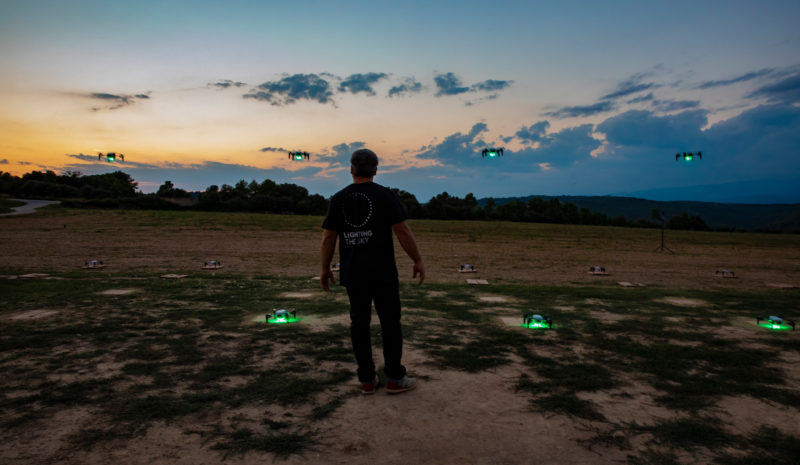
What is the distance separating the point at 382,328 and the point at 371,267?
614 millimetres

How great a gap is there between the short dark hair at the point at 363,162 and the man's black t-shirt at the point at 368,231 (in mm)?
174

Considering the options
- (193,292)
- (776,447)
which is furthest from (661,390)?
(193,292)

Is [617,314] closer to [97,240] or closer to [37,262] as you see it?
[37,262]

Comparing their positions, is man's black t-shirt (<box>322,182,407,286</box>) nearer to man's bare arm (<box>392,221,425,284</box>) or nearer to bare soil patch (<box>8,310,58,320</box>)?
man's bare arm (<box>392,221,425,284</box>)

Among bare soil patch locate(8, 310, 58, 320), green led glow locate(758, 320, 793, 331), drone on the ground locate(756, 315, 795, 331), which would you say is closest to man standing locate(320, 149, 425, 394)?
bare soil patch locate(8, 310, 58, 320)

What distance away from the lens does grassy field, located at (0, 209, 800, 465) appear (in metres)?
3.11

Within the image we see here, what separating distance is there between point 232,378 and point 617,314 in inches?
263

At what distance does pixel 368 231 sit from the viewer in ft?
13.5

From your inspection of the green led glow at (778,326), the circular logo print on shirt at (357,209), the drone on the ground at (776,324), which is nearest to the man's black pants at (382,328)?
the circular logo print on shirt at (357,209)

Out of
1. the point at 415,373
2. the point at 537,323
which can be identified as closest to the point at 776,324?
the point at 537,323

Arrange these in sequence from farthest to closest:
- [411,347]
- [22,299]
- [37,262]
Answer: [37,262]
[22,299]
[411,347]

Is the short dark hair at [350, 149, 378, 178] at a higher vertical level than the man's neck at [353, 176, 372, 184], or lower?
higher

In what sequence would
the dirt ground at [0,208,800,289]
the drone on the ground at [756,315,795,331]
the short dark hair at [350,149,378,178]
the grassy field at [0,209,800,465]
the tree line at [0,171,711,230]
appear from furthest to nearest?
1. the tree line at [0,171,711,230]
2. the dirt ground at [0,208,800,289]
3. the drone on the ground at [756,315,795,331]
4. the short dark hair at [350,149,378,178]
5. the grassy field at [0,209,800,465]

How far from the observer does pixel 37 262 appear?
16.0m
